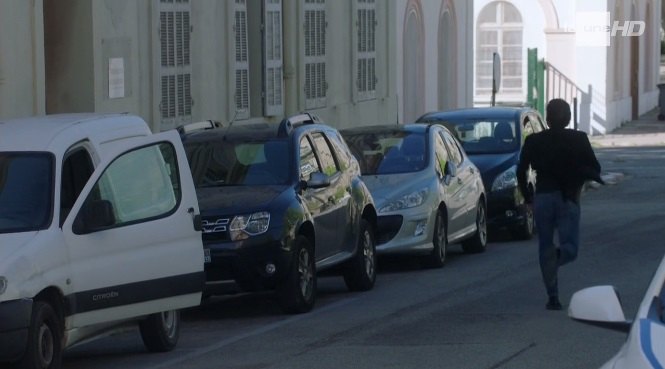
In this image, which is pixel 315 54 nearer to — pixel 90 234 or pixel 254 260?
pixel 254 260

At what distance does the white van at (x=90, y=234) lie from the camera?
9445 millimetres

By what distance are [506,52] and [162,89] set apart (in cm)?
2898

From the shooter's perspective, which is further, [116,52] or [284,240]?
[116,52]

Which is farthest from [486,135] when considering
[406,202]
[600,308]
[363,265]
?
[600,308]

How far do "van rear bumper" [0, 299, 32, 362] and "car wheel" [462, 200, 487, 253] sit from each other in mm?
10103

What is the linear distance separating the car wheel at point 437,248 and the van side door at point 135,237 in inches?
230

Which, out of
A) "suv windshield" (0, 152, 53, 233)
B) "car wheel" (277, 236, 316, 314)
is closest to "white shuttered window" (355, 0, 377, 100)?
"car wheel" (277, 236, 316, 314)

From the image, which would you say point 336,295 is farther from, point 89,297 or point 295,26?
point 295,26

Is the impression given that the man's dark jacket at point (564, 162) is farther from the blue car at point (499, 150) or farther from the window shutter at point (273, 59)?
the window shutter at point (273, 59)

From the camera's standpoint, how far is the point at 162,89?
20062 mm

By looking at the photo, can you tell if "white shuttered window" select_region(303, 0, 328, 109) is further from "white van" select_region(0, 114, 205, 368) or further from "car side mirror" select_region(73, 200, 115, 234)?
"car side mirror" select_region(73, 200, 115, 234)

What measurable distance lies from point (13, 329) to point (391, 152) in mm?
8908

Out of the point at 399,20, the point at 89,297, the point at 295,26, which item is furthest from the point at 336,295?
the point at 399,20

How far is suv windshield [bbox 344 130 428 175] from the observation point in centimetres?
1739
